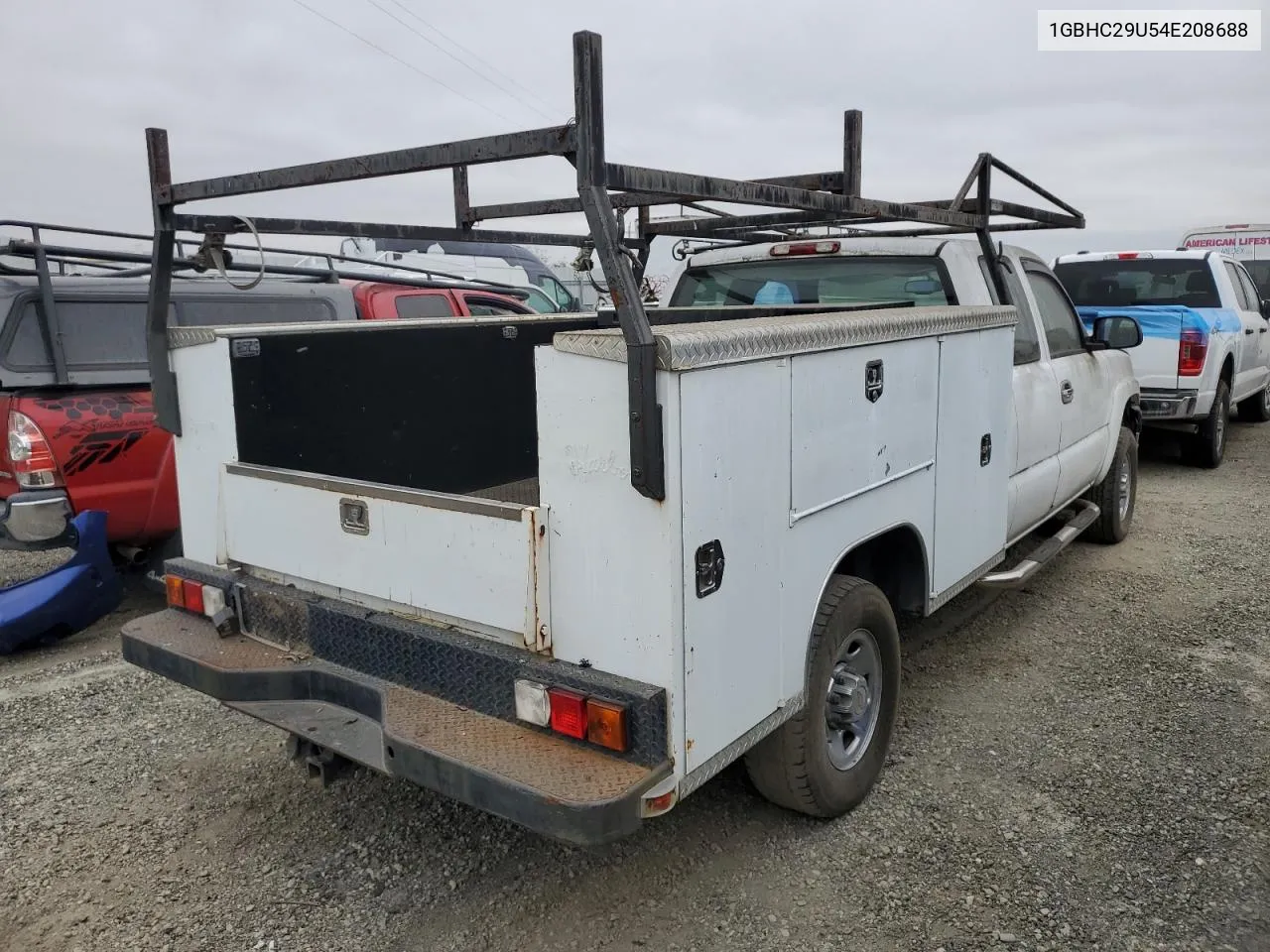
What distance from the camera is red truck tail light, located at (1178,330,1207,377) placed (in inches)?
347

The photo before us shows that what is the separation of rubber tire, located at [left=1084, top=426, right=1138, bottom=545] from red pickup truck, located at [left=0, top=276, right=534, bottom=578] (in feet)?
18.5

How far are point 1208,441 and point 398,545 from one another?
898 centimetres

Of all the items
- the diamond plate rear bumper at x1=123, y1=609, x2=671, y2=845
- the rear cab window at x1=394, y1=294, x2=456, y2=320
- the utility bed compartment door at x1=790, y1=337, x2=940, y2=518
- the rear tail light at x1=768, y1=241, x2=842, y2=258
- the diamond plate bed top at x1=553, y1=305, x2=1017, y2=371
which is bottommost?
the diamond plate rear bumper at x1=123, y1=609, x2=671, y2=845

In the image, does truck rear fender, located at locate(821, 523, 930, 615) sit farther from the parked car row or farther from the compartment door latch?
the parked car row

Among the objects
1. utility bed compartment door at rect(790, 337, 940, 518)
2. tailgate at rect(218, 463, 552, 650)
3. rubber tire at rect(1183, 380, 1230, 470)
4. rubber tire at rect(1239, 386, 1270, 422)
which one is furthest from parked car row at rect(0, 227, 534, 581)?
rubber tire at rect(1239, 386, 1270, 422)

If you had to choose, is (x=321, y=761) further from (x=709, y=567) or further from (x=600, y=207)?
(x=600, y=207)

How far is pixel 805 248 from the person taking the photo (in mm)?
4711

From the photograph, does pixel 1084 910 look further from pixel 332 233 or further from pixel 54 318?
pixel 54 318

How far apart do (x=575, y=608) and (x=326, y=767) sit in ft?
3.81

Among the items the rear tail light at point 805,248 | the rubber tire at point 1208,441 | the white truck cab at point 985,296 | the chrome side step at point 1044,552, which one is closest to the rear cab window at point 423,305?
the white truck cab at point 985,296

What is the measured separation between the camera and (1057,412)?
508 cm

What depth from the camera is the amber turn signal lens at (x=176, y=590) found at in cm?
346

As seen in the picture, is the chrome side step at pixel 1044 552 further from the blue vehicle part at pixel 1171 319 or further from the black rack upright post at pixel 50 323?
the black rack upright post at pixel 50 323

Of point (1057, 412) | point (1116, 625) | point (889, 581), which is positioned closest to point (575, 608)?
point (889, 581)
